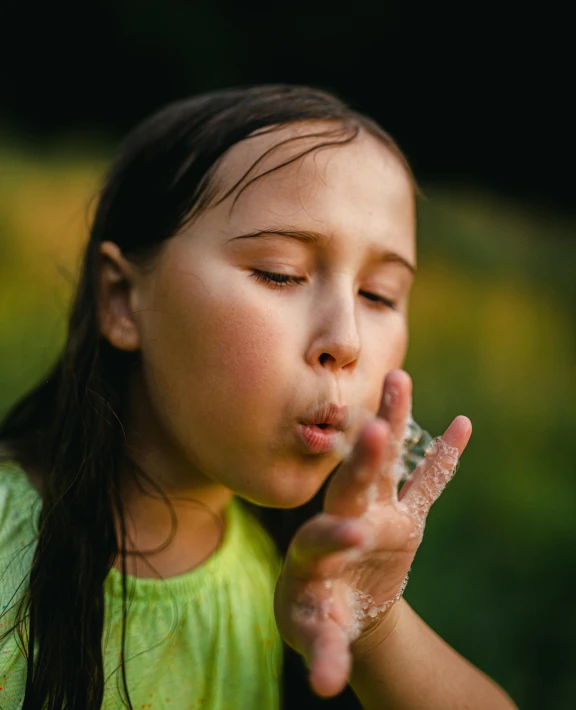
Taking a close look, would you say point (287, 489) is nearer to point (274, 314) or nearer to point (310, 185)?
point (274, 314)

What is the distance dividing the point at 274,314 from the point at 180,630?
603 millimetres

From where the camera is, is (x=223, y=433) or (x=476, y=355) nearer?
(x=223, y=433)

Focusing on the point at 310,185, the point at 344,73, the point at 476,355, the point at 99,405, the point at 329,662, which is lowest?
the point at 476,355

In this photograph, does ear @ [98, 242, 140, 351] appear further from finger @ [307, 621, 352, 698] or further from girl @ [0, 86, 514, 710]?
finger @ [307, 621, 352, 698]

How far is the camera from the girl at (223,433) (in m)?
1.08

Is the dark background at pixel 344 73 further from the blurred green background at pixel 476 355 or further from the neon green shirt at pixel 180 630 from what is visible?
the neon green shirt at pixel 180 630

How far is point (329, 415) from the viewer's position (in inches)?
44.0

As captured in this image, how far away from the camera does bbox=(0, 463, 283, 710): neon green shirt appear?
115 centimetres

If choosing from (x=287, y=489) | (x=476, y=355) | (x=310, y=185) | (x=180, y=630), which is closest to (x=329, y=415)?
(x=287, y=489)

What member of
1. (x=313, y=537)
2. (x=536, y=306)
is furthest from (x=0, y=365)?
(x=536, y=306)

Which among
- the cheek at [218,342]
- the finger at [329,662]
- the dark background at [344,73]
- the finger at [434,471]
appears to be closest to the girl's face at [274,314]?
the cheek at [218,342]

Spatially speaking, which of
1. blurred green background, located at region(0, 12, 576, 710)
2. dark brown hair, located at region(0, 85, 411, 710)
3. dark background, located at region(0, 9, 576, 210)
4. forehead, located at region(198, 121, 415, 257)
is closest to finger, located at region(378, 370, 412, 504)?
forehead, located at region(198, 121, 415, 257)

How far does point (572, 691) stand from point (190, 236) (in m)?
1.68

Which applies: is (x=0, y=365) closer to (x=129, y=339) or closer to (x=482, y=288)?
(x=129, y=339)
